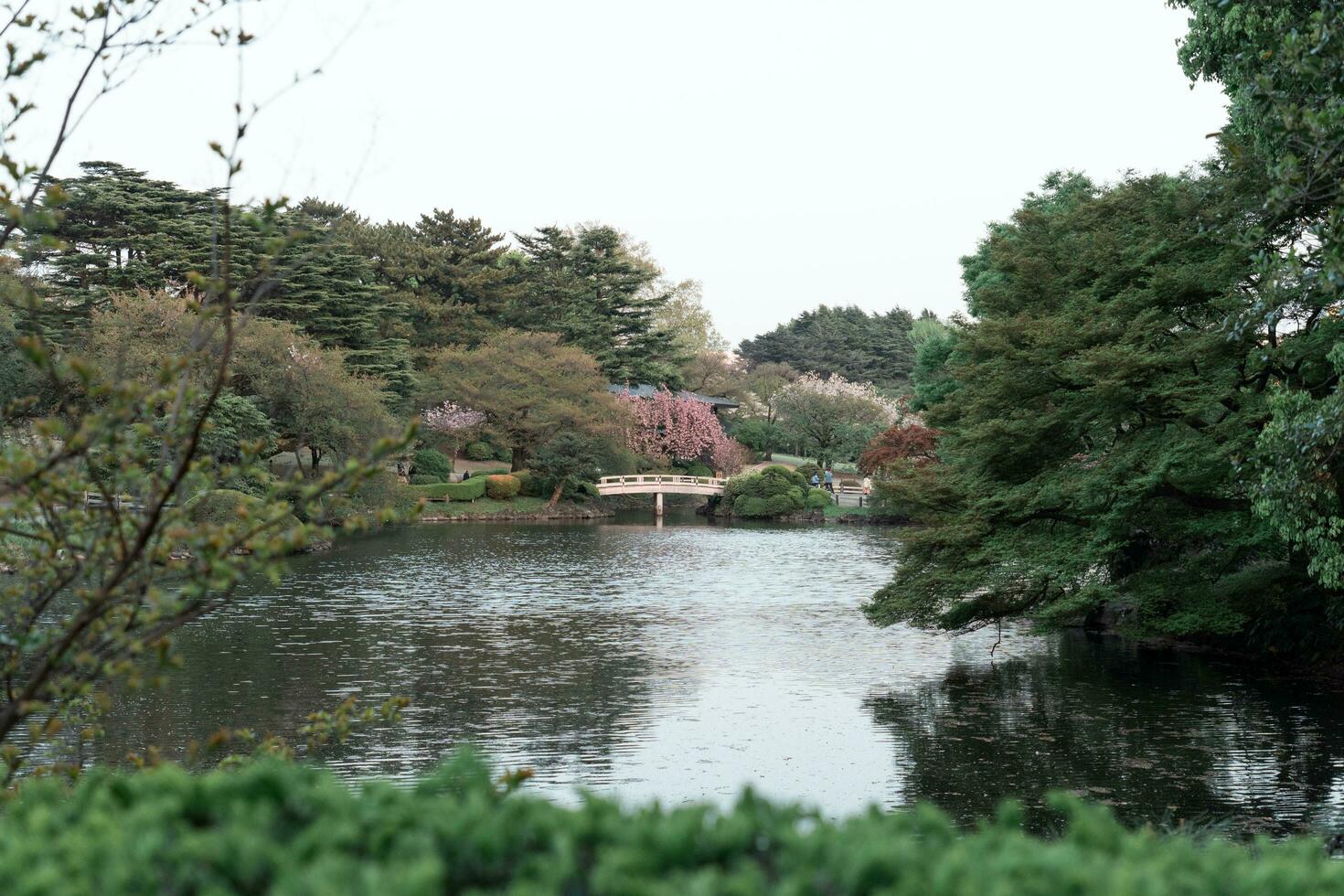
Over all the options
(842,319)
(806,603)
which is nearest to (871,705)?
(806,603)

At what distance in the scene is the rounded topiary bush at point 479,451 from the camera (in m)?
50.0

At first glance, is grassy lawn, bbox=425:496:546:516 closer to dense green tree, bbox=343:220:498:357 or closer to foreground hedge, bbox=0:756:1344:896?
dense green tree, bbox=343:220:498:357

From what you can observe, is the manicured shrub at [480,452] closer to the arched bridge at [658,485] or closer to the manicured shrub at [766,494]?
the arched bridge at [658,485]

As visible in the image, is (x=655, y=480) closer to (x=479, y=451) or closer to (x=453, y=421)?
(x=453, y=421)

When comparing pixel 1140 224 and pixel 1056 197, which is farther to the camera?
pixel 1056 197

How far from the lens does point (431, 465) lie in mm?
45094

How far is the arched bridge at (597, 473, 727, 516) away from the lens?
45500mm

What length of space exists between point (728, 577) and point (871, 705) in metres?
12.6

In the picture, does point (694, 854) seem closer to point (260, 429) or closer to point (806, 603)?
point (806, 603)

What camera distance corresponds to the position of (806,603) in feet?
73.0

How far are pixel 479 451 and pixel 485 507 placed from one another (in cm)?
796

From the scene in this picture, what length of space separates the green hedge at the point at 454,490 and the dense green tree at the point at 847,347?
37963 mm

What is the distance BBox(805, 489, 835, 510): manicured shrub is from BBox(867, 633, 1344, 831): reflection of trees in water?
29.0 m

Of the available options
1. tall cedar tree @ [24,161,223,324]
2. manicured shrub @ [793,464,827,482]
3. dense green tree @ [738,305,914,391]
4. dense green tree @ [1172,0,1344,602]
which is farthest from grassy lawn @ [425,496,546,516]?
dense green tree @ [738,305,914,391]
